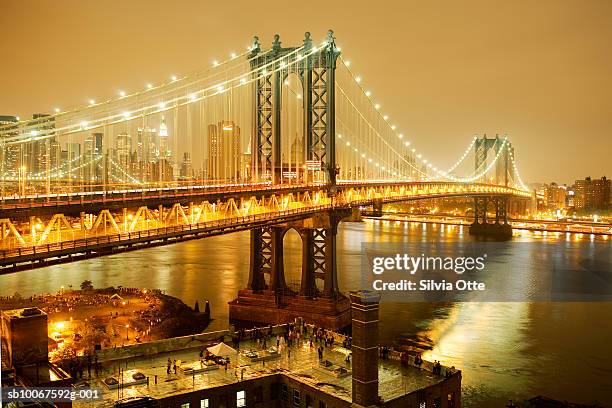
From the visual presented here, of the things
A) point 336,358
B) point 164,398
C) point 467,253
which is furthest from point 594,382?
point 467,253

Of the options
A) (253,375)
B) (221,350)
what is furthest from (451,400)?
(221,350)

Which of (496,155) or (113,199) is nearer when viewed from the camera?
(113,199)

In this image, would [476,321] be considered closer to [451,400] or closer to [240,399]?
[451,400]

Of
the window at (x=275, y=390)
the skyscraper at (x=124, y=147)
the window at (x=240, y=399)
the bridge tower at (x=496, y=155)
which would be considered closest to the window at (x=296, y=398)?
the window at (x=275, y=390)

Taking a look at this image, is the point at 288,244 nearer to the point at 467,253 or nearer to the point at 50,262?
the point at 467,253

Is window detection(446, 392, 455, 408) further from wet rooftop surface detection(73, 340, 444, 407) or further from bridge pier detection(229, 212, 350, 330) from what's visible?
bridge pier detection(229, 212, 350, 330)

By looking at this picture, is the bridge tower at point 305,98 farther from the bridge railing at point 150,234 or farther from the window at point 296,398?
the window at point 296,398
